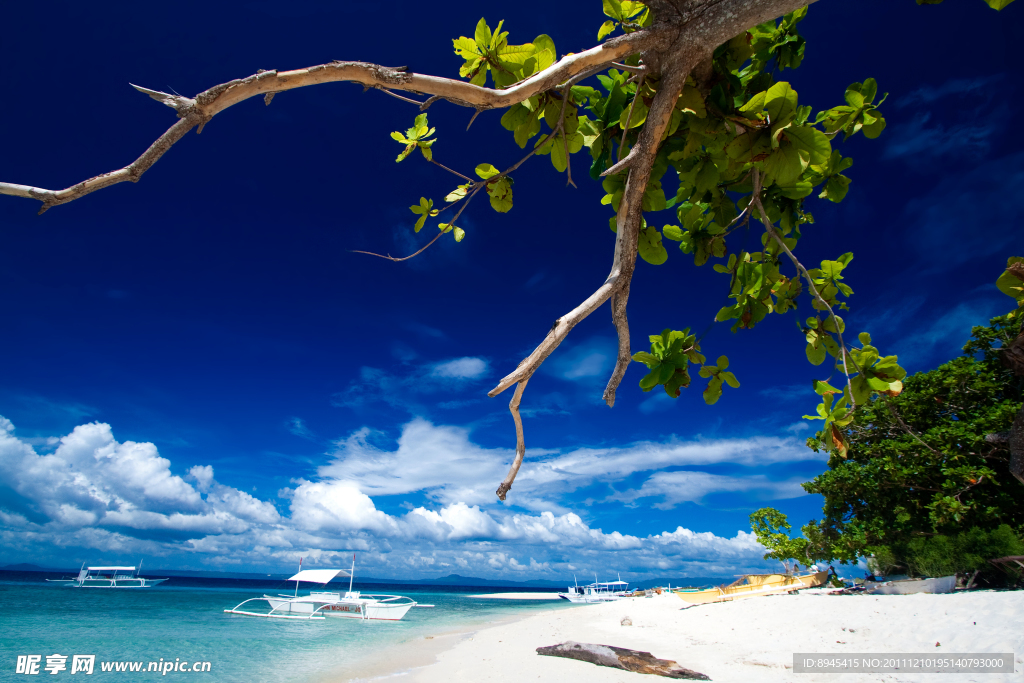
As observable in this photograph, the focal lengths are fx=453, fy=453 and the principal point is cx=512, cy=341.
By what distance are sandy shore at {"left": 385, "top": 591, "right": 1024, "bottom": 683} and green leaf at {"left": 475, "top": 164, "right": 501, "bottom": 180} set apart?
693 cm

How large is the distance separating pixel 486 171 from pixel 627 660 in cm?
792

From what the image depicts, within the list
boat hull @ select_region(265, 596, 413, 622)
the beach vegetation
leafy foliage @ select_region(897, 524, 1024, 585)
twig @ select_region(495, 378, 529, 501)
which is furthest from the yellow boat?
twig @ select_region(495, 378, 529, 501)

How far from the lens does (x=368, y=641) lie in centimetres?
1493

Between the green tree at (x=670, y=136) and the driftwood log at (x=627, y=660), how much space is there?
6148 millimetres

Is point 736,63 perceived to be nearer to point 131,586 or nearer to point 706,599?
point 706,599

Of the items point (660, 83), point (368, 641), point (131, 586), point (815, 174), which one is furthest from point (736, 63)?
point (131, 586)

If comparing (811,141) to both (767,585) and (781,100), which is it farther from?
(767,585)

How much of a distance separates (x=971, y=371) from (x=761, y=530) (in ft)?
51.8

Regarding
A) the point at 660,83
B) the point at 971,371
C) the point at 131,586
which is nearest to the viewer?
the point at 660,83

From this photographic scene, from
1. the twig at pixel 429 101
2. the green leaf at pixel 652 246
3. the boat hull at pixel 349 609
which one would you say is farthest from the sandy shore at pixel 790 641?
the boat hull at pixel 349 609

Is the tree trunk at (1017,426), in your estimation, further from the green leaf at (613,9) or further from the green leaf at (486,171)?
the green leaf at (486,171)

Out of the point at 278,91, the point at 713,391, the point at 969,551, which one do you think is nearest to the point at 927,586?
the point at 969,551

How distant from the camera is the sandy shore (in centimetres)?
588

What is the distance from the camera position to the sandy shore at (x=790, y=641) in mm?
5883
